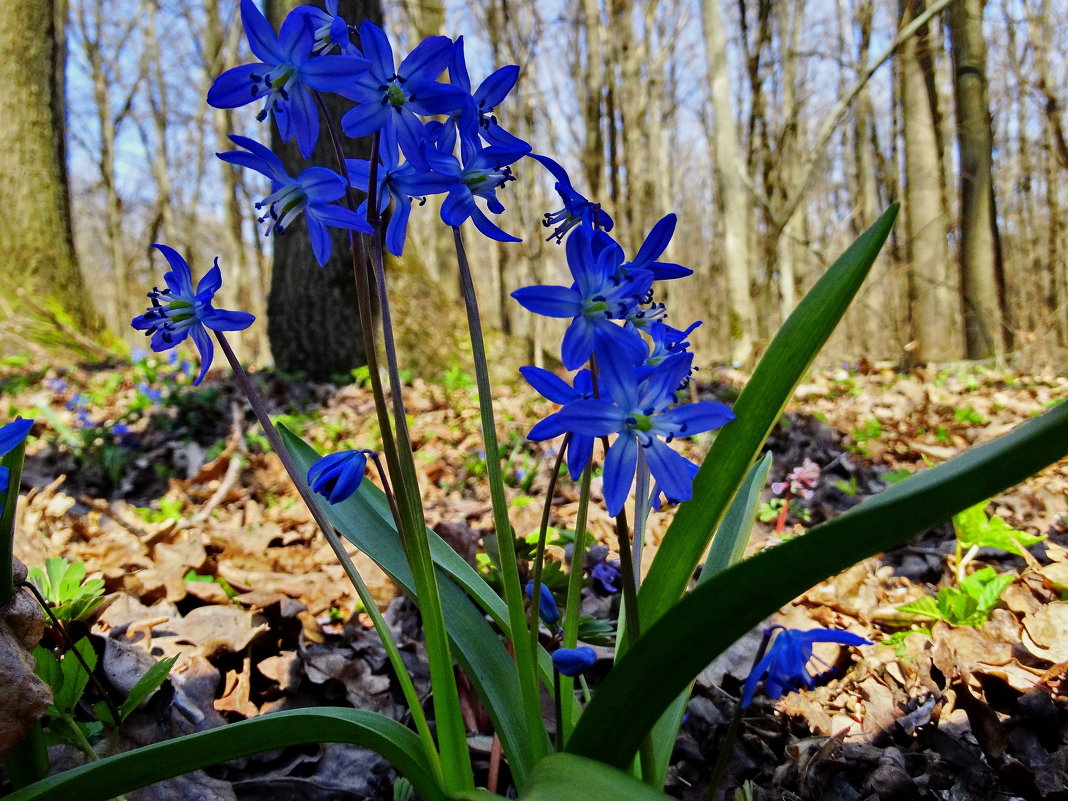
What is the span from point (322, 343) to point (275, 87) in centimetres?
481

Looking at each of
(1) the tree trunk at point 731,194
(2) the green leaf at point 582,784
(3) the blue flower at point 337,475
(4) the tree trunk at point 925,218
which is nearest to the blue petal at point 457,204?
(3) the blue flower at point 337,475

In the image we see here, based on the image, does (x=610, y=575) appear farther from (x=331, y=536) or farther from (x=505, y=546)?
(x=331, y=536)

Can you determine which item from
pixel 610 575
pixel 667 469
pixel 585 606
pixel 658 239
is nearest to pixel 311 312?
pixel 585 606

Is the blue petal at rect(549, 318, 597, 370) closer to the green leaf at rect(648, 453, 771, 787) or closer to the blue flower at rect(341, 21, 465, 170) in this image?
the blue flower at rect(341, 21, 465, 170)

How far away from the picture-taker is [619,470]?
866 millimetres

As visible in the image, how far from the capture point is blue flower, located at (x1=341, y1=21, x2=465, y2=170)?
893 mm

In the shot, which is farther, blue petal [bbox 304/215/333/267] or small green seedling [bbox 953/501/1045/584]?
small green seedling [bbox 953/501/1045/584]

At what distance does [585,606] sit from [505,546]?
1.09 meters

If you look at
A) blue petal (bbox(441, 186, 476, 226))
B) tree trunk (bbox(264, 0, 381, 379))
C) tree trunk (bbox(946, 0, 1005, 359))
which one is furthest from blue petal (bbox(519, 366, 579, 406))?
tree trunk (bbox(946, 0, 1005, 359))

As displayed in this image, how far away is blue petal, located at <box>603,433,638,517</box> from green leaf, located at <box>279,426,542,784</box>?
0.48 metres

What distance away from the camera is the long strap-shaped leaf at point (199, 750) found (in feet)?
2.93

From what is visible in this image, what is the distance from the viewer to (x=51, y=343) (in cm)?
610

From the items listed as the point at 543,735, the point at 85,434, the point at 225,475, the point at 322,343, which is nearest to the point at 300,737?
the point at 543,735

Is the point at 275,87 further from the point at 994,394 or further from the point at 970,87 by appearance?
the point at 970,87
